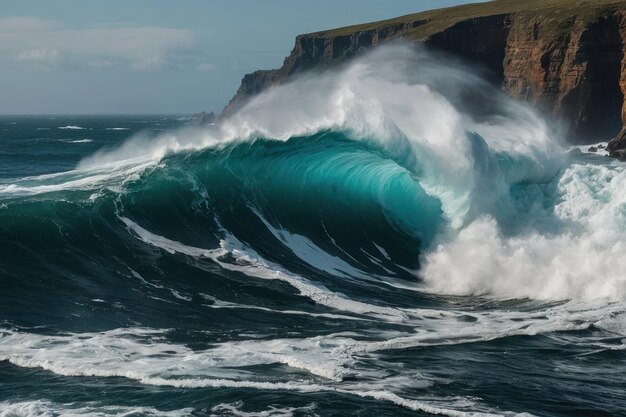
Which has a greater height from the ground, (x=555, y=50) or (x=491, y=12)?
(x=491, y=12)

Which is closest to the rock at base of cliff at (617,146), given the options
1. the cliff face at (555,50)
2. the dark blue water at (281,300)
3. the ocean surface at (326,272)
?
the cliff face at (555,50)

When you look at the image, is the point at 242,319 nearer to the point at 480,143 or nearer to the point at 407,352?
the point at 407,352

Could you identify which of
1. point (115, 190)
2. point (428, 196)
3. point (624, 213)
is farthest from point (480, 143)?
point (115, 190)

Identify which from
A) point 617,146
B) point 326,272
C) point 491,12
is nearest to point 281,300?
point 326,272

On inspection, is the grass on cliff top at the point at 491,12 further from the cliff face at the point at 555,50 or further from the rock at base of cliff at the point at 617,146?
the rock at base of cliff at the point at 617,146

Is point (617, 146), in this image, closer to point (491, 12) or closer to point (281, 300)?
point (491, 12)
